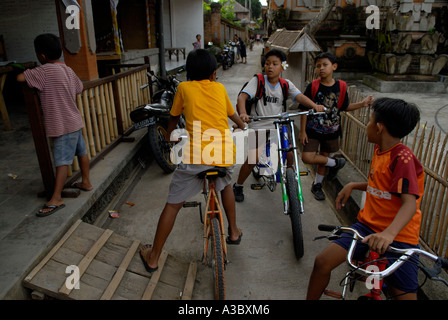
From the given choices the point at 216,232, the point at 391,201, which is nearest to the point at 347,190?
the point at 391,201

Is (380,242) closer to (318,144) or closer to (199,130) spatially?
(199,130)

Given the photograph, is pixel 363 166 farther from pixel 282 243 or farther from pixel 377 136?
pixel 377 136

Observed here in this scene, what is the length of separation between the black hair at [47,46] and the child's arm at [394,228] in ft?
9.57

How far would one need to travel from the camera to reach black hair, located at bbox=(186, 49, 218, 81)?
257 centimetres

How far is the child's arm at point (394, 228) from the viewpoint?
67.2 inches

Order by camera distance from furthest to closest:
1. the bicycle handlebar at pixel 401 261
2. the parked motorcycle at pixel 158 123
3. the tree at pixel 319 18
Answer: the tree at pixel 319 18, the parked motorcycle at pixel 158 123, the bicycle handlebar at pixel 401 261

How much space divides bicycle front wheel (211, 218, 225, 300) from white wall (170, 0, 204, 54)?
666 inches

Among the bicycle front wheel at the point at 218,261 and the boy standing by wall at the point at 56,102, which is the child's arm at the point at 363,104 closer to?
the bicycle front wheel at the point at 218,261

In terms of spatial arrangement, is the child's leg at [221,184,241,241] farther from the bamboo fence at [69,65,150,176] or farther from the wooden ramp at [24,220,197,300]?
the bamboo fence at [69,65,150,176]

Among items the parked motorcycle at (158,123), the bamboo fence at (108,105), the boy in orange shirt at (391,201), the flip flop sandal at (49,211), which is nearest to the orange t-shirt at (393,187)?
the boy in orange shirt at (391,201)

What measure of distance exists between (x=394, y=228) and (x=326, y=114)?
89.7 inches

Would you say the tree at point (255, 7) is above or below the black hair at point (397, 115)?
above

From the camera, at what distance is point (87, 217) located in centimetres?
354
